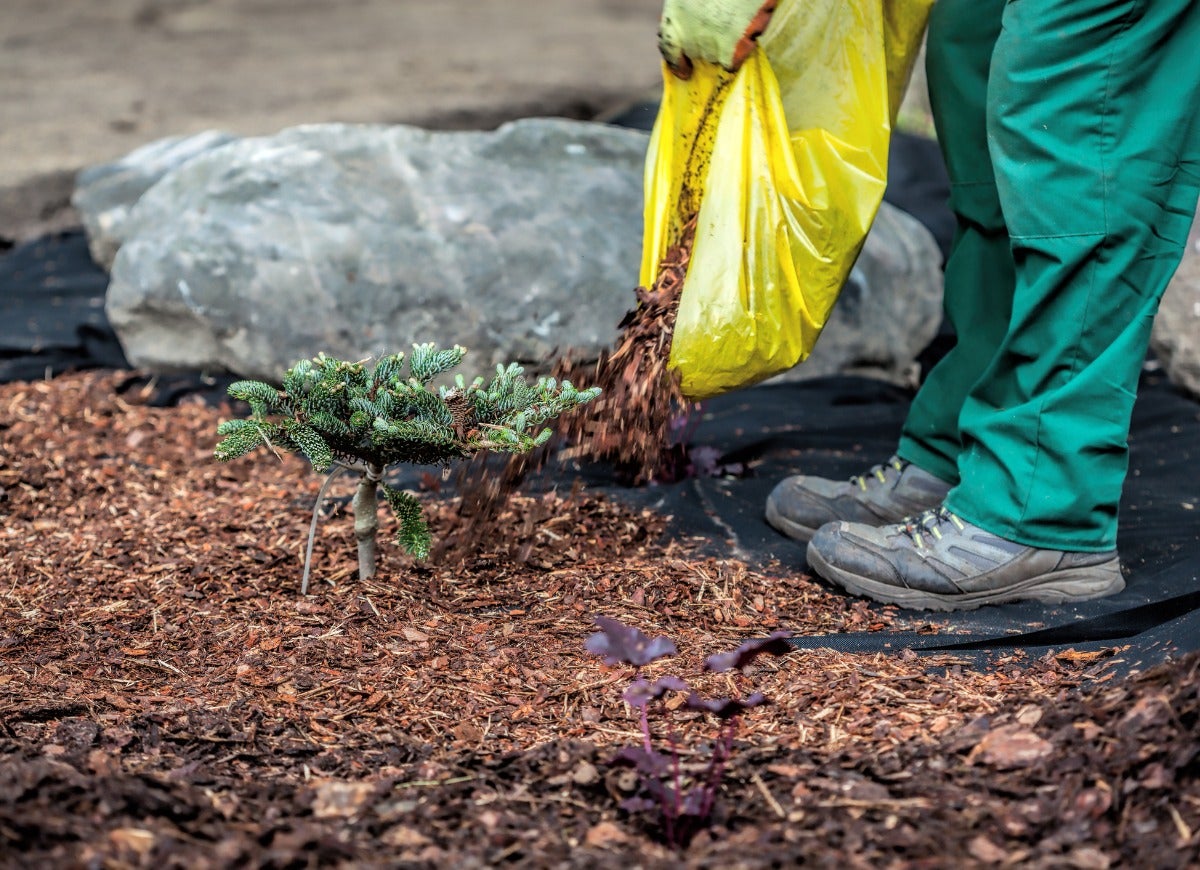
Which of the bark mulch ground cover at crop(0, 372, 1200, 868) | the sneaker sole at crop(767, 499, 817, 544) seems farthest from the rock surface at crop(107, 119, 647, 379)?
the sneaker sole at crop(767, 499, 817, 544)

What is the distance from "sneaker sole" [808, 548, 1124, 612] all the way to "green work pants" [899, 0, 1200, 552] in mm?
64

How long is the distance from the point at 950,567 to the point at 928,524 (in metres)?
0.12

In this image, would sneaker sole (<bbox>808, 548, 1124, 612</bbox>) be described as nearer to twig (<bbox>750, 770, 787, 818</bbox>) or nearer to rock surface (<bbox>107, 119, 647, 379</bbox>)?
twig (<bbox>750, 770, 787, 818</bbox>)

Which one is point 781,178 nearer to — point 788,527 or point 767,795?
point 788,527

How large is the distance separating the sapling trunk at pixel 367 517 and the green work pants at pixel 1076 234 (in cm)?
121

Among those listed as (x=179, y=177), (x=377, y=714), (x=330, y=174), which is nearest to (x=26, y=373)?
(x=179, y=177)

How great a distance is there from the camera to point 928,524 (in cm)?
258

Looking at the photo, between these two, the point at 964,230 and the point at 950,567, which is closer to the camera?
the point at 950,567

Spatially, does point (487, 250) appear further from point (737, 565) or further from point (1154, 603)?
point (1154, 603)

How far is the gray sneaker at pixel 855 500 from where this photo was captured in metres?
2.89

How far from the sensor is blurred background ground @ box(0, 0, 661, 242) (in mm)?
5863

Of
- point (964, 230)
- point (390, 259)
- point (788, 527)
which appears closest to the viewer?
point (964, 230)

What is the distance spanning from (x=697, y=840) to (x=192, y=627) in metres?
1.22

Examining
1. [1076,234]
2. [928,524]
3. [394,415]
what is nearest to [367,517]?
[394,415]
